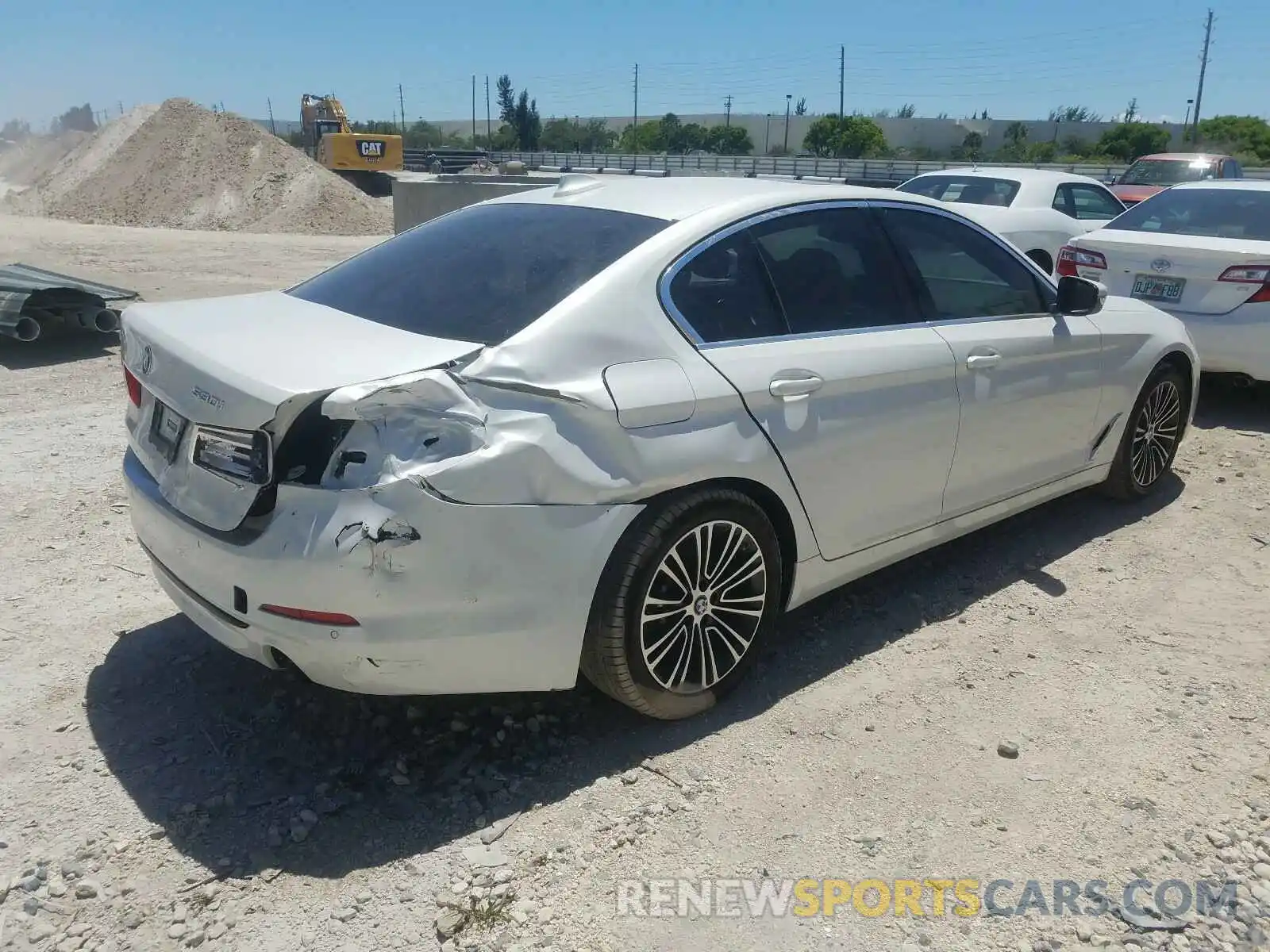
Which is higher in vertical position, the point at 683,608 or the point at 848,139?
the point at 848,139

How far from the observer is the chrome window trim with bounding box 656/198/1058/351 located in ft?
10.6

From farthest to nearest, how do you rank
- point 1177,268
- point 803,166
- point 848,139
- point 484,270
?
point 848,139
point 803,166
point 1177,268
point 484,270

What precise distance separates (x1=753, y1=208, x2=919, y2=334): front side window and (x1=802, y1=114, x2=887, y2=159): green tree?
84511 mm

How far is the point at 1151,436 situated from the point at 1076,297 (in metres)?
1.31

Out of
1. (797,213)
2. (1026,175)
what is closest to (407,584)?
(797,213)

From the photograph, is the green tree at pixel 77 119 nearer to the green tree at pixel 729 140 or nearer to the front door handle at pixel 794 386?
the green tree at pixel 729 140

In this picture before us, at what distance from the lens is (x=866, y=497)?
12.2 feet

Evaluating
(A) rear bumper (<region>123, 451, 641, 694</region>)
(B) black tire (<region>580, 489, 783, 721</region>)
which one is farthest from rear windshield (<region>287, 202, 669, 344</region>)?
(B) black tire (<region>580, 489, 783, 721</region>)

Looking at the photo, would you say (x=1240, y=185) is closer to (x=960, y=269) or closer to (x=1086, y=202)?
(x=1086, y=202)

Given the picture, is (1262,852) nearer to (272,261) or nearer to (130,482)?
(130,482)

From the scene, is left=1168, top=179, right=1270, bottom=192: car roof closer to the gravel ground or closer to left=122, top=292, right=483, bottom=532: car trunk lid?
the gravel ground

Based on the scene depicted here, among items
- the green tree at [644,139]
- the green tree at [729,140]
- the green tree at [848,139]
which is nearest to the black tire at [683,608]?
the green tree at [848,139]

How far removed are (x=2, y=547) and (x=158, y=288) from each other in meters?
9.83

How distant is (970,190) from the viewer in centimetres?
1104
